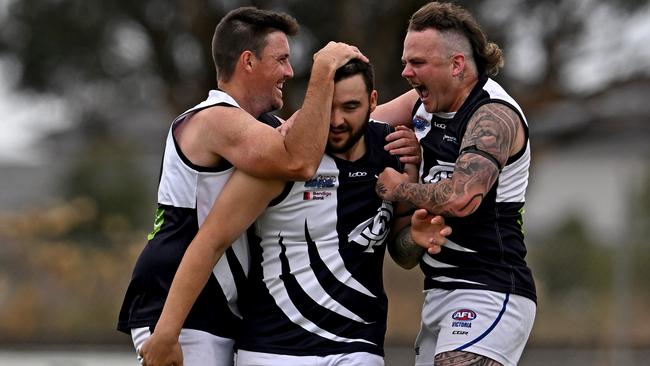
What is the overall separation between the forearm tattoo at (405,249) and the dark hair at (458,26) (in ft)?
2.79

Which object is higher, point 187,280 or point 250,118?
point 250,118

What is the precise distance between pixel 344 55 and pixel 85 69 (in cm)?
1632

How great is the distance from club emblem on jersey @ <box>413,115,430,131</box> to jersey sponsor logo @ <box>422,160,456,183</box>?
9.9 inches

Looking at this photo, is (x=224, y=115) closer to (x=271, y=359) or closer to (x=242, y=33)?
(x=242, y=33)

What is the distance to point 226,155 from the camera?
16.6 ft

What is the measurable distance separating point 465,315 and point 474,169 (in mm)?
701

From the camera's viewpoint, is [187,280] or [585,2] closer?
[187,280]

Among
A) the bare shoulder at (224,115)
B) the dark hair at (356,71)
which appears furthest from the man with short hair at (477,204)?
the bare shoulder at (224,115)

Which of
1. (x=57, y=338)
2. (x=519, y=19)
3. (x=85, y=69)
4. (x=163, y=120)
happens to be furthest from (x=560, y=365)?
(x=163, y=120)

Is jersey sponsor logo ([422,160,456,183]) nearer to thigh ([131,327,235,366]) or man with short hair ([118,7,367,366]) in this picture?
man with short hair ([118,7,367,366])

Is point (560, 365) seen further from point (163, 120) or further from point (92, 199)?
point (163, 120)

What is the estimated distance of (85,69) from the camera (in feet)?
67.9

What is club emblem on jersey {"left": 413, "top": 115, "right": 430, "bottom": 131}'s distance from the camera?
555 centimetres

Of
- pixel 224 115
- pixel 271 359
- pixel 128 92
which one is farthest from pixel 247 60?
pixel 128 92
